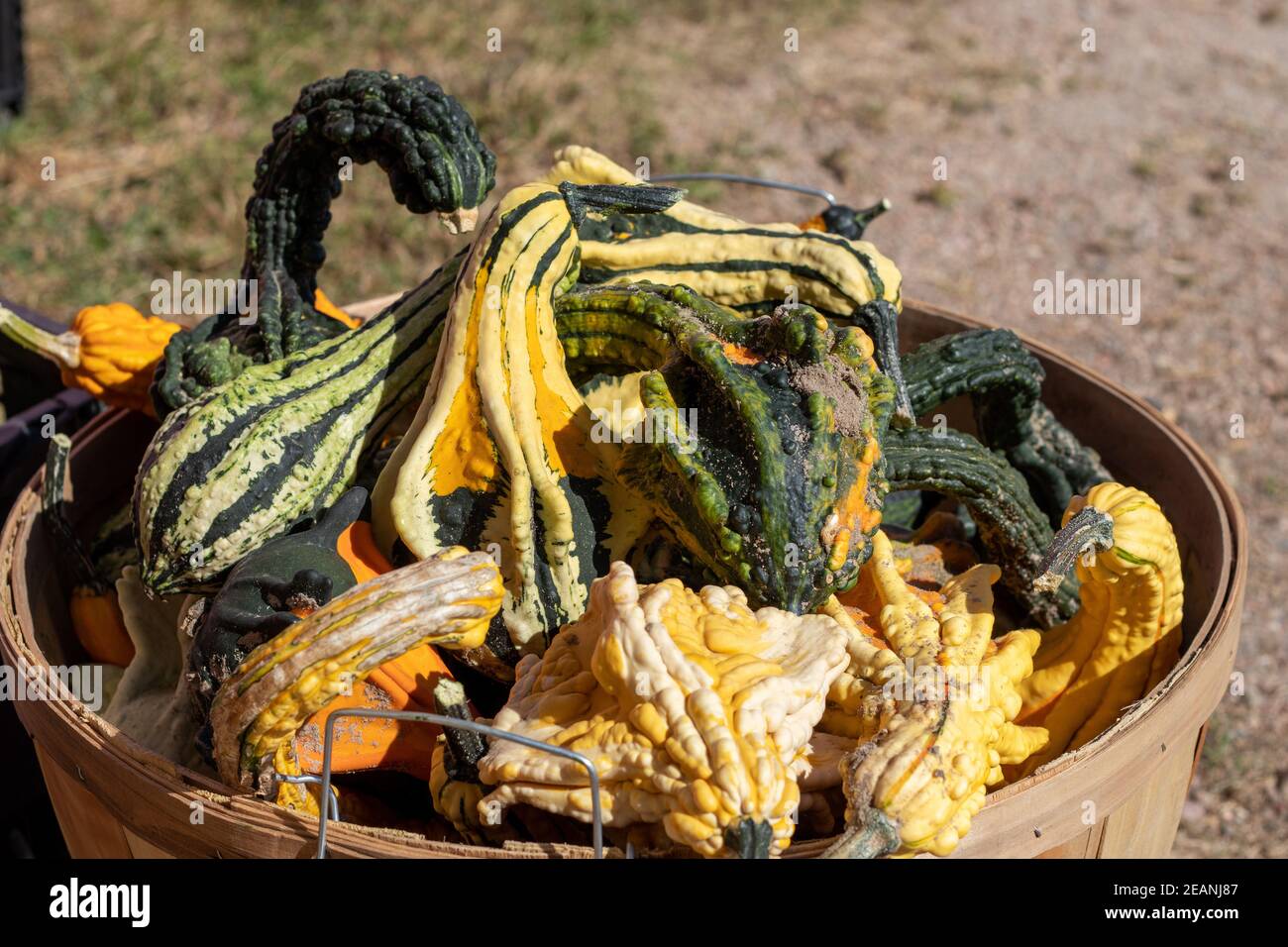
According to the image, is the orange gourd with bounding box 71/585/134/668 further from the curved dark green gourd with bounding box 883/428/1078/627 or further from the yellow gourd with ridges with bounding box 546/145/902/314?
the curved dark green gourd with bounding box 883/428/1078/627

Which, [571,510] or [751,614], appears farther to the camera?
[571,510]

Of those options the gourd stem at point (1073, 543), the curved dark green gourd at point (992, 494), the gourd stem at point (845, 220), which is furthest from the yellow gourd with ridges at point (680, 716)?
the gourd stem at point (845, 220)

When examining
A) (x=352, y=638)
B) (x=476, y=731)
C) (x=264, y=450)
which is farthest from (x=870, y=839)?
(x=264, y=450)

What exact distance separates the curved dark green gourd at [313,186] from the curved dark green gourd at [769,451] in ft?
1.40

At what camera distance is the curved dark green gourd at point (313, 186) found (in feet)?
6.14

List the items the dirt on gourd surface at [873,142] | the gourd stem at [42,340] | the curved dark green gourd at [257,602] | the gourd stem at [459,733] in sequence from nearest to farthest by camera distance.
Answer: the gourd stem at [459,733], the curved dark green gourd at [257,602], the gourd stem at [42,340], the dirt on gourd surface at [873,142]

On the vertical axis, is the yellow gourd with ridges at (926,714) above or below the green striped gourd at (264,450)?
below

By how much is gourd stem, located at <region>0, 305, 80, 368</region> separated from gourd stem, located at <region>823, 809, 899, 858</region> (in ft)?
5.37

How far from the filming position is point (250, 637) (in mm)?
1640

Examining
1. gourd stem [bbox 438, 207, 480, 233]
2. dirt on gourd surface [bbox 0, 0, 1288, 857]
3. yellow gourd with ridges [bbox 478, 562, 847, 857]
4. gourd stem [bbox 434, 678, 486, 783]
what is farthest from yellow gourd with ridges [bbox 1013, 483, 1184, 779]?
dirt on gourd surface [bbox 0, 0, 1288, 857]

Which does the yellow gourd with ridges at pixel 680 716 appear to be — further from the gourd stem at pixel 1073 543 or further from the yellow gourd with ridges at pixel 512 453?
the gourd stem at pixel 1073 543
